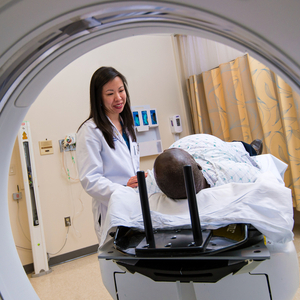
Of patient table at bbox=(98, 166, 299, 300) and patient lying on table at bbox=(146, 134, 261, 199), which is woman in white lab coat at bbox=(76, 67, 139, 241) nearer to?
patient lying on table at bbox=(146, 134, 261, 199)

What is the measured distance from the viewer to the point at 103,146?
4.98 feet

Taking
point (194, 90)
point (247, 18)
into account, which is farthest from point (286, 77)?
point (194, 90)

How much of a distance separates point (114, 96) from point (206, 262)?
1.10 meters

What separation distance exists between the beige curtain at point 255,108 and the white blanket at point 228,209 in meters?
1.70

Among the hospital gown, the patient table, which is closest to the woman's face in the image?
the hospital gown

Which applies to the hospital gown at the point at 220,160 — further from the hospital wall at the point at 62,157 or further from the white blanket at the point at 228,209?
the hospital wall at the point at 62,157

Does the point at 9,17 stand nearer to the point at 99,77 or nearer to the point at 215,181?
the point at 215,181

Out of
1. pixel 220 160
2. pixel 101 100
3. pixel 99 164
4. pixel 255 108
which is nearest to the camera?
pixel 220 160

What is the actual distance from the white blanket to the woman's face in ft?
2.18

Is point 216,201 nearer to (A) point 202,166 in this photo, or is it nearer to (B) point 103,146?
(A) point 202,166

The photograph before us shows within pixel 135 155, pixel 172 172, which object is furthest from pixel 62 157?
pixel 172 172

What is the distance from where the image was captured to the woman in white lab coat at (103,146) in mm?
1456

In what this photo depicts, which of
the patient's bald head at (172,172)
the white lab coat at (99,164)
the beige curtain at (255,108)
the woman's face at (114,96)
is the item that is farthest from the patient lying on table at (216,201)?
the beige curtain at (255,108)

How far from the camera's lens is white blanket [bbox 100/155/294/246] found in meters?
0.75
